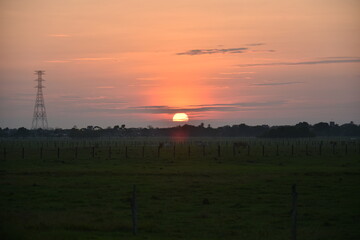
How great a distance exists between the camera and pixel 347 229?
18734 millimetres

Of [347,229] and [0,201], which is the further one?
[0,201]

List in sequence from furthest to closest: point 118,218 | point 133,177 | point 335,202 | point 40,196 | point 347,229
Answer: point 133,177 → point 40,196 → point 335,202 → point 118,218 → point 347,229

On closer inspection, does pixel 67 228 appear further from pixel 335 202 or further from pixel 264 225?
pixel 335 202

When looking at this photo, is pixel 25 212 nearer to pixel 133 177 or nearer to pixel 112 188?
pixel 112 188

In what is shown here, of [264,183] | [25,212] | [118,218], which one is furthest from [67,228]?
[264,183]

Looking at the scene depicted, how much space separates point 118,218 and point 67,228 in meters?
2.59

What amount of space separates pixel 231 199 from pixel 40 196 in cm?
952

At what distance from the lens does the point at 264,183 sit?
3309 cm

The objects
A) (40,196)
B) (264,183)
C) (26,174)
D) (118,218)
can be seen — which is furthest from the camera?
(26,174)

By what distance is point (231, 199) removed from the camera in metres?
26.2

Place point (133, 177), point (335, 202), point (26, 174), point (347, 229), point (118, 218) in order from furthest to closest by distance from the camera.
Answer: point (26, 174)
point (133, 177)
point (335, 202)
point (118, 218)
point (347, 229)

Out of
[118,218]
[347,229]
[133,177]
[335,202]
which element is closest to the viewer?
[347,229]

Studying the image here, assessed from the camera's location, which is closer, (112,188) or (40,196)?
(40,196)

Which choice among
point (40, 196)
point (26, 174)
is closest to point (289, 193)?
point (40, 196)
